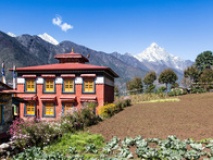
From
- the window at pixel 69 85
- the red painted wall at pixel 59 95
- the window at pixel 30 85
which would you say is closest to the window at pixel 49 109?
the red painted wall at pixel 59 95

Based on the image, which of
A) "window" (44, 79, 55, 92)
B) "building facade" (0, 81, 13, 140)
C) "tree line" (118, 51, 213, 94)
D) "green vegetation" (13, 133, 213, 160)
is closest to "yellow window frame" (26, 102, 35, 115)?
"window" (44, 79, 55, 92)

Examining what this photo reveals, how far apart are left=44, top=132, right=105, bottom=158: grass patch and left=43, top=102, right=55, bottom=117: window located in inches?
437

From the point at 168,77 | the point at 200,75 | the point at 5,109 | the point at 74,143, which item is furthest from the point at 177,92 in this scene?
the point at 74,143

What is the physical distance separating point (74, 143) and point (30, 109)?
1381 cm

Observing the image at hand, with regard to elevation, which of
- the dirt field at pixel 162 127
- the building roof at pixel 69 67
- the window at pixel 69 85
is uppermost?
the building roof at pixel 69 67

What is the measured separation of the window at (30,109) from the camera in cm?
2367

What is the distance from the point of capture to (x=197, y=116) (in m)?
17.1

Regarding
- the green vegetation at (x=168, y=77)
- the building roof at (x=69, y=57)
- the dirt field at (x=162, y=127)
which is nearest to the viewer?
the dirt field at (x=162, y=127)

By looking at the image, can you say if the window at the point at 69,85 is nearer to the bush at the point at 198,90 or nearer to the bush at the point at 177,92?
the bush at the point at 177,92

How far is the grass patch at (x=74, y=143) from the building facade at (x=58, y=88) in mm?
9616

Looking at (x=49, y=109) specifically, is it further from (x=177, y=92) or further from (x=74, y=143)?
(x=177, y=92)

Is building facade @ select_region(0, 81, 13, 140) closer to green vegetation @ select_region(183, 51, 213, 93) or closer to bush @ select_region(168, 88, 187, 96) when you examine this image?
bush @ select_region(168, 88, 187, 96)

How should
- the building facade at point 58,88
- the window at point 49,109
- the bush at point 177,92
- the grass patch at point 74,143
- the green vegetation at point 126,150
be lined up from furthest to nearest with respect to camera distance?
the bush at point 177,92
the window at point 49,109
the building facade at point 58,88
the grass patch at point 74,143
the green vegetation at point 126,150

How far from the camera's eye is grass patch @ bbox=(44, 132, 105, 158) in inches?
411
